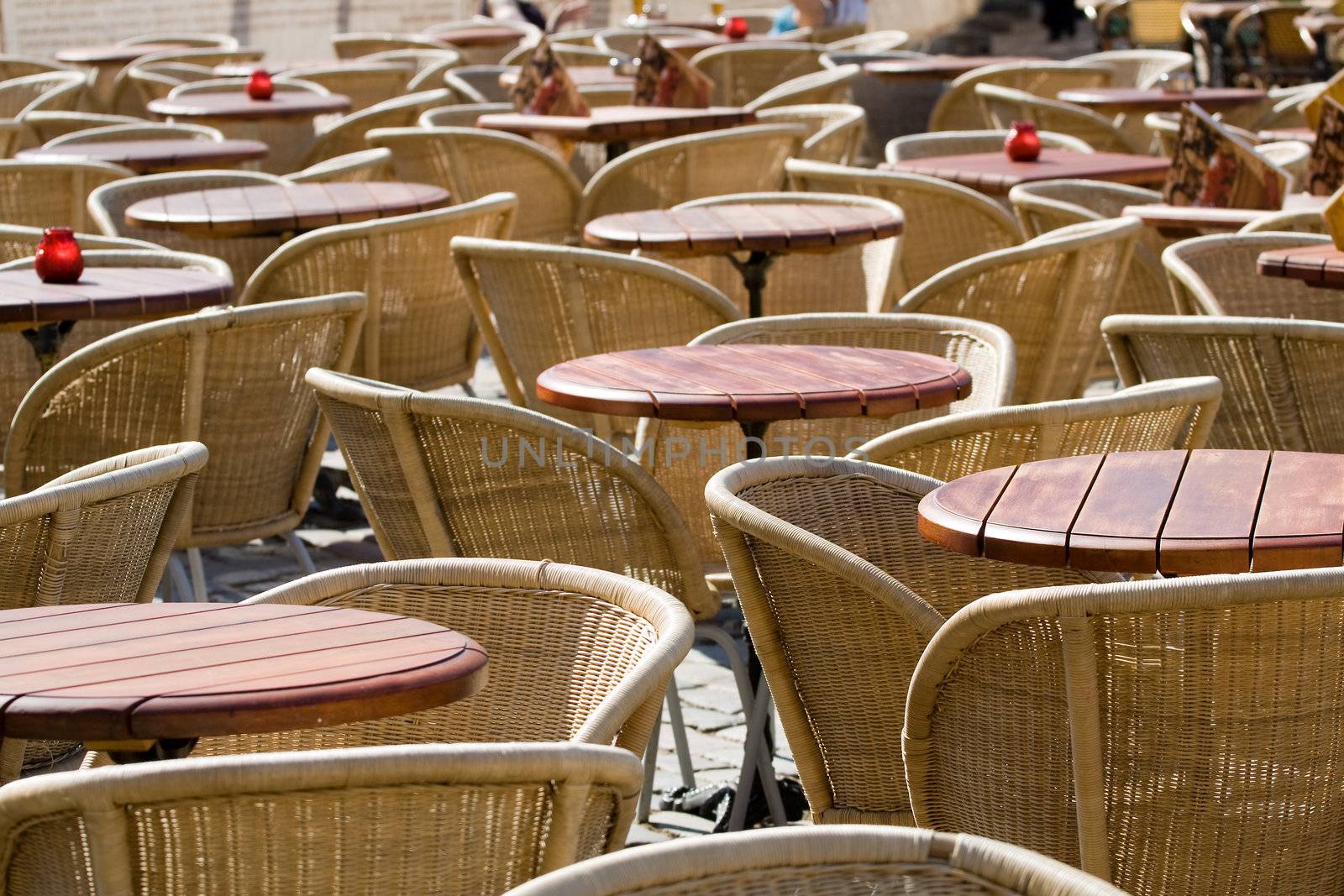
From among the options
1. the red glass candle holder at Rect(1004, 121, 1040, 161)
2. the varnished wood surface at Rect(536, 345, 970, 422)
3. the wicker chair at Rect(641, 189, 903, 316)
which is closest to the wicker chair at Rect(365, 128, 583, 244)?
the wicker chair at Rect(641, 189, 903, 316)

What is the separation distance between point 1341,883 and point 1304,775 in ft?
0.56

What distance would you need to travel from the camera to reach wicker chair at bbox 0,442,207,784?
258cm

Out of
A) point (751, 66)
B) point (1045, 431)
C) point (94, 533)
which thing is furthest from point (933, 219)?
point (751, 66)

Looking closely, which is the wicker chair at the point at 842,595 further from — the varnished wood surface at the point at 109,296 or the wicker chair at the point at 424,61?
the wicker chair at the point at 424,61

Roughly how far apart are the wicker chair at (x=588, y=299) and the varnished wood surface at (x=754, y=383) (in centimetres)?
68

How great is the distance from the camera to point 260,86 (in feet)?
29.9

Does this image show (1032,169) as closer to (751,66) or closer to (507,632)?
(507,632)

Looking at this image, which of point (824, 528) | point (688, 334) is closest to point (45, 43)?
point (688, 334)

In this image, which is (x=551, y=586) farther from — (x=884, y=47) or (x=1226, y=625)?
(x=884, y=47)

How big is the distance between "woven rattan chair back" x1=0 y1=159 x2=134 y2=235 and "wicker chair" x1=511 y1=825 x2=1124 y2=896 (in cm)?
551

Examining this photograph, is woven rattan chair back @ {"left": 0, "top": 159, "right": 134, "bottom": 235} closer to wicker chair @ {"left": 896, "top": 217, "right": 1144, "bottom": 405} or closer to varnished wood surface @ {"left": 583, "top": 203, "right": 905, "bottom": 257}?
varnished wood surface @ {"left": 583, "top": 203, "right": 905, "bottom": 257}

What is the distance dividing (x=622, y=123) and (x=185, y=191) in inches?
78.3

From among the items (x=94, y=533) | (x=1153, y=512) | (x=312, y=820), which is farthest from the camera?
(x=94, y=533)

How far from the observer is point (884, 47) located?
1171 centimetres
